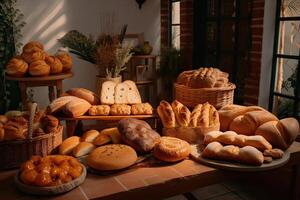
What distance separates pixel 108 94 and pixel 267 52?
5.50 feet

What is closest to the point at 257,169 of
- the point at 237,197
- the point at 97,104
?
the point at 97,104

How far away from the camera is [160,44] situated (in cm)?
458

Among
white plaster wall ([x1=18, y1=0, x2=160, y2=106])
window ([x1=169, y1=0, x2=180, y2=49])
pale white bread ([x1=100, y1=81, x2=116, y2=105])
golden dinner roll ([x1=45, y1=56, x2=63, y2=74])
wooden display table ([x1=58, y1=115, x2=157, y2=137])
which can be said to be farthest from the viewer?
window ([x1=169, y1=0, x2=180, y2=49])

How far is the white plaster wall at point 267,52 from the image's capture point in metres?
2.70

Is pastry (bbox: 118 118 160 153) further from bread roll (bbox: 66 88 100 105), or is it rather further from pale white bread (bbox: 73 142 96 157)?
bread roll (bbox: 66 88 100 105)

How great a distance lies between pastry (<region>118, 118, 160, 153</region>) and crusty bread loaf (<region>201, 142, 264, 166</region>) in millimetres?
227

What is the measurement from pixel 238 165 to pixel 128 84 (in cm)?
83

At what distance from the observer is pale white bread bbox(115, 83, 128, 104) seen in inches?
67.8

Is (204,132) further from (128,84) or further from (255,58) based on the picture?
(255,58)

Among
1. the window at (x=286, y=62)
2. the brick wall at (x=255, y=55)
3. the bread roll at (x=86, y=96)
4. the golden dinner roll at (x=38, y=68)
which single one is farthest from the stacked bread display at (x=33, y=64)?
the window at (x=286, y=62)

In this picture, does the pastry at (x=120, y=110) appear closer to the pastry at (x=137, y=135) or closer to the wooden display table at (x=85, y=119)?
the wooden display table at (x=85, y=119)

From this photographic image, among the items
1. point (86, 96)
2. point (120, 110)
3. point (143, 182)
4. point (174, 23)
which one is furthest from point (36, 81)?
point (174, 23)

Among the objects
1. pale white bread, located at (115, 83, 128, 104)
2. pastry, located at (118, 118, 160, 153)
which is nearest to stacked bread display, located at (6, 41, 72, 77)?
pale white bread, located at (115, 83, 128, 104)

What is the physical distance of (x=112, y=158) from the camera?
119 centimetres
